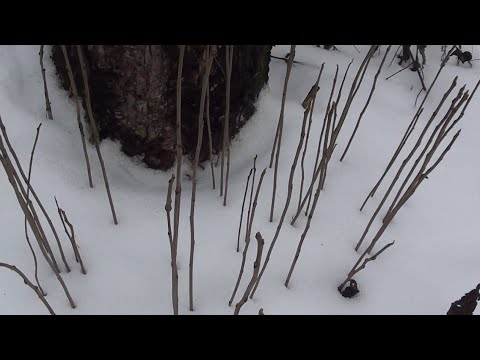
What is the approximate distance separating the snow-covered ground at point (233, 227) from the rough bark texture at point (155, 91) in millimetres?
65

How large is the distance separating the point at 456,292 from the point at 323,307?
0.36 m

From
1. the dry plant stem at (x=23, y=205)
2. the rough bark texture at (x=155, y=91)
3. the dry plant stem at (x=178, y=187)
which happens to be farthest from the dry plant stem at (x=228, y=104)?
the dry plant stem at (x=23, y=205)

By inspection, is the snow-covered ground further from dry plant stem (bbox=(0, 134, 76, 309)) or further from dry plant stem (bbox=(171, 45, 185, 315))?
dry plant stem (bbox=(171, 45, 185, 315))

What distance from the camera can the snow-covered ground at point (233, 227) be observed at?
1.05m

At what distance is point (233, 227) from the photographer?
1187 millimetres

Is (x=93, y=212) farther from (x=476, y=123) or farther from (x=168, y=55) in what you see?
(x=476, y=123)

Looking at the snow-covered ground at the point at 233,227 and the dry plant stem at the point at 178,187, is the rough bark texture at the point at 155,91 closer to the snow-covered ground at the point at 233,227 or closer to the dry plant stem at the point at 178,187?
the snow-covered ground at the point at 233,227

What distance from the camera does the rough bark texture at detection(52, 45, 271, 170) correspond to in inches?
44.1

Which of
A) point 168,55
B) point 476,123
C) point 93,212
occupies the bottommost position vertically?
point 93,212

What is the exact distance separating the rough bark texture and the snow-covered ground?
0.21ft

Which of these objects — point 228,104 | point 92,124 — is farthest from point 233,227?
point 92,124
